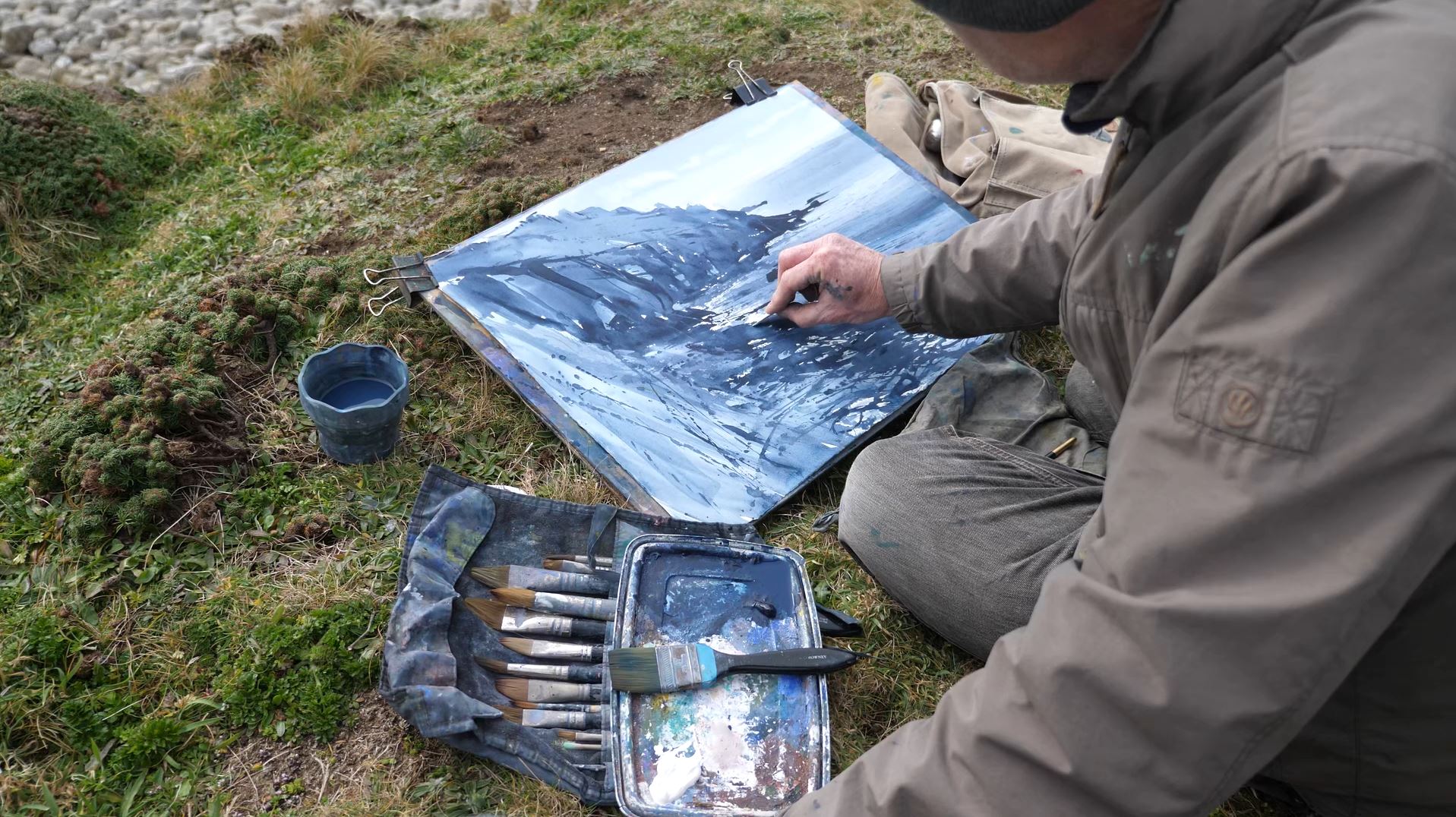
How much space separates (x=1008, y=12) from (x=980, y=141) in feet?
7.78

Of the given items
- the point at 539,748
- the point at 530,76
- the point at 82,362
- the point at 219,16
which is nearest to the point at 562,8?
the point at 530,76

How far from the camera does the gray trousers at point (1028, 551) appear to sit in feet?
4.58

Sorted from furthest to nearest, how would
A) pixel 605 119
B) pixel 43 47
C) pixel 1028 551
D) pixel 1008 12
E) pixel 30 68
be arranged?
pixel 43 47 < pixel 30 68 < pixel 605 119 < pixel 1028 551 < pixel 1008 12

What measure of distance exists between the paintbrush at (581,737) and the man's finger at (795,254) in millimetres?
1357

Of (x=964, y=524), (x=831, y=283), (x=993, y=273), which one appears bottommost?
(x=964, y=524)

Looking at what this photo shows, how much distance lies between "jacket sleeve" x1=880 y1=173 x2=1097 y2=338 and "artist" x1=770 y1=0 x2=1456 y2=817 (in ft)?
2.45

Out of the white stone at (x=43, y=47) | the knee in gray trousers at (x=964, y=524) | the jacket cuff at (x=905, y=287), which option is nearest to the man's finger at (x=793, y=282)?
the jacket cuff at (x=905, y=287)

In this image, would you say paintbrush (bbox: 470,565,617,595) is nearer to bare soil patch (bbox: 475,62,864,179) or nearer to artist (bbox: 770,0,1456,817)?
artist (bbox: 770,0,1456,817)

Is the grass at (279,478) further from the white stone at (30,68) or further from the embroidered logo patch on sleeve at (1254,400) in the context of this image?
the white stone at (30,68)

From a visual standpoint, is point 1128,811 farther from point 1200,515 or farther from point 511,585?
point 511,585

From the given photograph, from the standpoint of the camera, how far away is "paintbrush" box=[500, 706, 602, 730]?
80.0 inches

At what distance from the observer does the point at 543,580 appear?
7.36 ft

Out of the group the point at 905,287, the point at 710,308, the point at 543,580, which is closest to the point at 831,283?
the point at 905,287

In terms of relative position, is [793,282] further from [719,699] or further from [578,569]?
[719,699]
